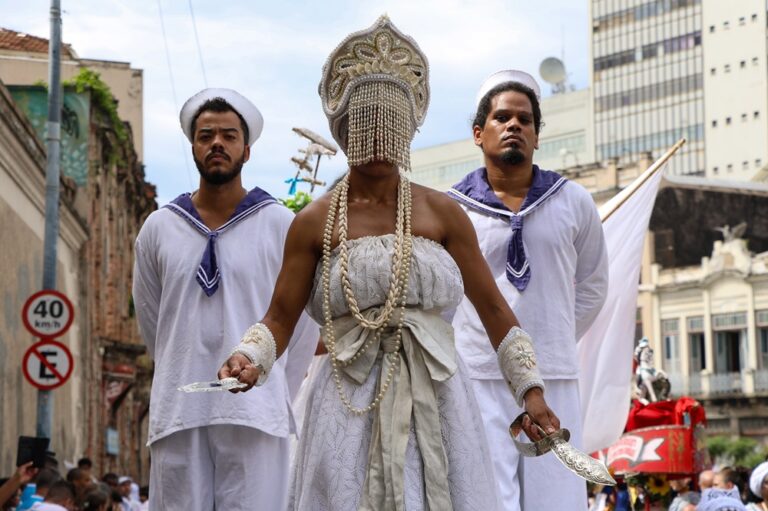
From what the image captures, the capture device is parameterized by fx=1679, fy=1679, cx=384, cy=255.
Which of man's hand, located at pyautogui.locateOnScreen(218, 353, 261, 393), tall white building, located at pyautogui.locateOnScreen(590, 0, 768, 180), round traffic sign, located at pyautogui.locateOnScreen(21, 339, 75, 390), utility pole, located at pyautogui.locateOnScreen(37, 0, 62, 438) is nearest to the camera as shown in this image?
man's hand, located at pyautogui.locateOnScreen(218, 353, 261, 393)

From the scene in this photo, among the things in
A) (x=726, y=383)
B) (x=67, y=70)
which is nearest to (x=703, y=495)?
(x=67, y=70)

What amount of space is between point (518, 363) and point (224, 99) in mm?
2685

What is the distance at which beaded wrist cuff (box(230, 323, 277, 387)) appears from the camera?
6.22 metres

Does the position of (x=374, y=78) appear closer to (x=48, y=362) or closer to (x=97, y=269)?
(x=48, y=362)

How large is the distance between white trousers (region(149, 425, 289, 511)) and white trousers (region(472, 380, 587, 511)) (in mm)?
1074

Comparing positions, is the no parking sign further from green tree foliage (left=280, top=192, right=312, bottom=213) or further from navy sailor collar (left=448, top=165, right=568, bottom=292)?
navy sailor collar (left=448, top=165, right=568, bottom=292)

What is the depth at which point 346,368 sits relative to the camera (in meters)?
6.43

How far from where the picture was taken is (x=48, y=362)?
17500 millimetres

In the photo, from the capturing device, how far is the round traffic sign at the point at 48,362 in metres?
17.4

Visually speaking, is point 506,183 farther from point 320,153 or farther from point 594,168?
point 594,168

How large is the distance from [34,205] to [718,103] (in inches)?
3125

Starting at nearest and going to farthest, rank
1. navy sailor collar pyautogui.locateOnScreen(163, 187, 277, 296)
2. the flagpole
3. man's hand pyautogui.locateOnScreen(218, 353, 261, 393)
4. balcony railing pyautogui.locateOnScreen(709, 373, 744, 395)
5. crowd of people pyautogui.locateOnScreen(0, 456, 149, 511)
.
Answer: man's hand pyautogui.locateOnScreen(218, 353, 261, 393), navy sailor collar pyautogui.locateOnScreen(163, 187, 277, 296), the flagpole, crowd of people pyautogui.locateOnScreen(0, 456, 149, 511), balcony railing pyautogui.locateOnScreen(709, 373, 744, 395)

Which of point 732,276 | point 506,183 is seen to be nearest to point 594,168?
point 732,276

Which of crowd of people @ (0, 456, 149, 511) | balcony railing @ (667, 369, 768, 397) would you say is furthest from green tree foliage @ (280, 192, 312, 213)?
balcony railing @ (667, 369, 768, 397)
